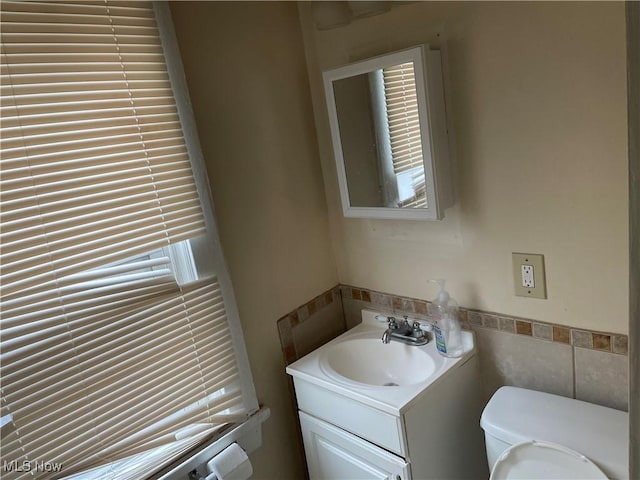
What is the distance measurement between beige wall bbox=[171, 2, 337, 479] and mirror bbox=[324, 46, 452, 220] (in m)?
0.20

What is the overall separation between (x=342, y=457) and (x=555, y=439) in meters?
0.67

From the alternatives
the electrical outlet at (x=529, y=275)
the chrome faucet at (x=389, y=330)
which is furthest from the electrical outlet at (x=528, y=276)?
the chrome faucet at (x=389, y=330)

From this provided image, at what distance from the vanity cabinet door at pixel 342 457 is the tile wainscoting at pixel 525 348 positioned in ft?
0.92

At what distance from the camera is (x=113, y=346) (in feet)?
4.20

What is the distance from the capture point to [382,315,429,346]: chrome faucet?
5.49 ft

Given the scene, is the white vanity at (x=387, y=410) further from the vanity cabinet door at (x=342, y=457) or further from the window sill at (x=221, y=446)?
the window sill at (x=221, y=446)

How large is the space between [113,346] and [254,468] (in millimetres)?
735

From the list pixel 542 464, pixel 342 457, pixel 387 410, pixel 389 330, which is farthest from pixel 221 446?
pixel 542 464

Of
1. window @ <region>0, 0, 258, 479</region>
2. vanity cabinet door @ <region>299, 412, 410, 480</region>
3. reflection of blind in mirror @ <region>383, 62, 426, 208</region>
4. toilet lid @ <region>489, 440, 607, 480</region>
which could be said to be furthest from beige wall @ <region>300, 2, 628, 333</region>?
window @ <region>0, 0, 258, 479</region>

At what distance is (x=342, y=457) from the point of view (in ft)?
5.24

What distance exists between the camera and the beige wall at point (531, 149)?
1.21m

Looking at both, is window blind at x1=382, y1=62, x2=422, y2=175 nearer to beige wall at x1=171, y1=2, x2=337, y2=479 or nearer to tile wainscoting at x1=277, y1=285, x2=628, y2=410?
beige wall at x1=171, y1=2, x2=337, y2=479

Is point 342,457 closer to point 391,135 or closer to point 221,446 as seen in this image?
point 221,446

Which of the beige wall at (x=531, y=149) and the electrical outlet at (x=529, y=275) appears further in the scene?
the electrical outlet at (x=529, y=275)
